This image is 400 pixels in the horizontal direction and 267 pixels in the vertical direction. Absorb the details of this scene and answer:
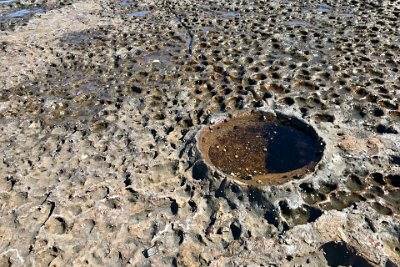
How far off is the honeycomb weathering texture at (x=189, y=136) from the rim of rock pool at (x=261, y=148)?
0.12m

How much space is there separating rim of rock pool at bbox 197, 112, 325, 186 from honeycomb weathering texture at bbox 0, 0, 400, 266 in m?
0.12

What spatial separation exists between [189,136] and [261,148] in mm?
889

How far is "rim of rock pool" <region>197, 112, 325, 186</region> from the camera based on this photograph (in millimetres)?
4418

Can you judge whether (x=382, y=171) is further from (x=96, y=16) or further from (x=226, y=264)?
(x=96, y=16)

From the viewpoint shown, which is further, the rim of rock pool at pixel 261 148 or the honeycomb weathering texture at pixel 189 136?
the rim of rock pool at pixel 261 148

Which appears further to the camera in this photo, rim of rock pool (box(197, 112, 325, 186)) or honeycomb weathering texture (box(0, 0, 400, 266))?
rim of rock pool (box(197, 112, 325, 186))

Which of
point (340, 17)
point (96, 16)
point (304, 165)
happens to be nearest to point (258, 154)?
point (304, 165)

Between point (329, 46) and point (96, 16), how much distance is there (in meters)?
5.33

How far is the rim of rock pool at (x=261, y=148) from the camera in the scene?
174 inches

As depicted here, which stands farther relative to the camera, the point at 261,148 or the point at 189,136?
the point at 189,136

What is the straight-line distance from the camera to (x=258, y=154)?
185 inches

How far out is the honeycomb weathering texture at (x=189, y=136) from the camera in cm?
379

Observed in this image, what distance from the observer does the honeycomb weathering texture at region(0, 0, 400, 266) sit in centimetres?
379

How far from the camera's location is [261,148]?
4766 mm
